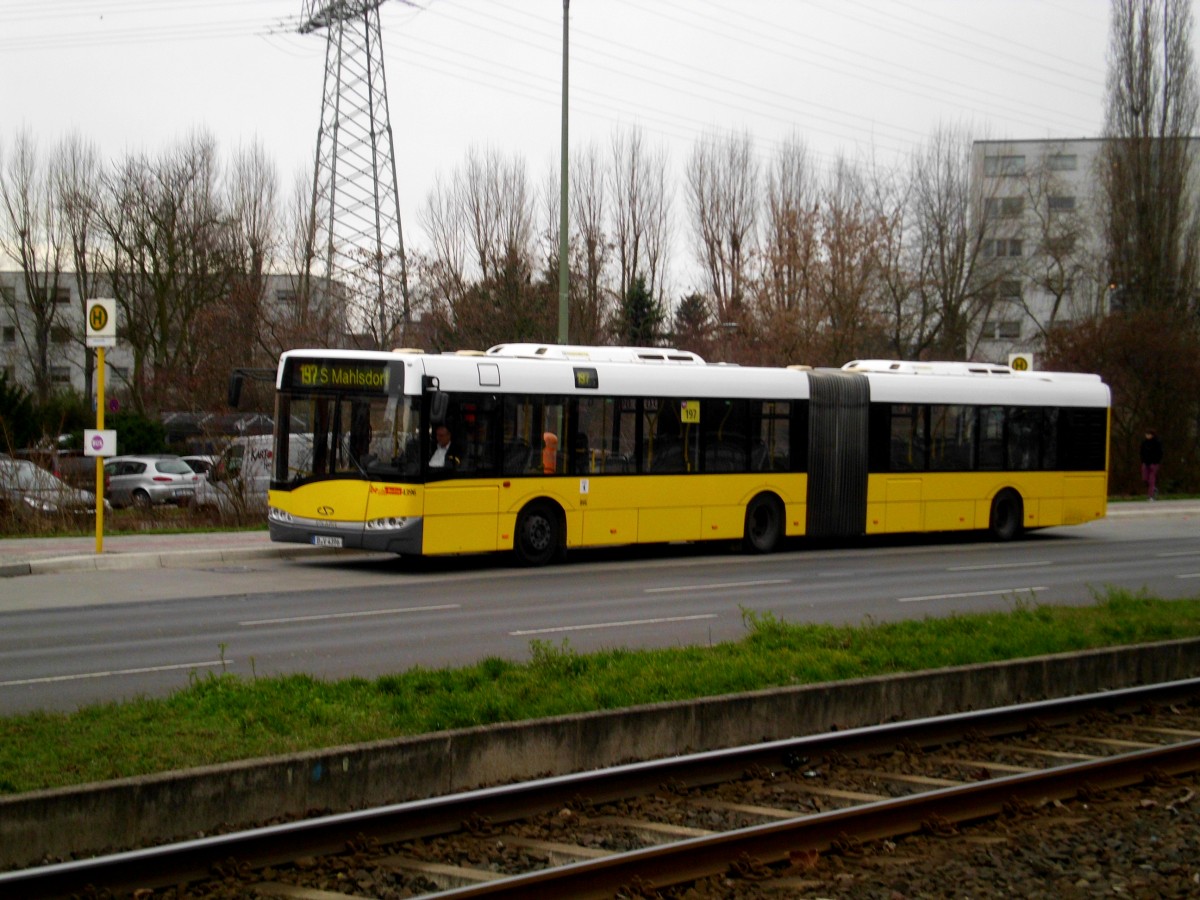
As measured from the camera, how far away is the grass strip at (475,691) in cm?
778

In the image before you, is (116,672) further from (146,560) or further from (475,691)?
(146,560)

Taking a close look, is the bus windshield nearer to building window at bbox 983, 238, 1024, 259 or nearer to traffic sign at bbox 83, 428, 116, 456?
traffic sign at bbox 83, 428, 116, 456

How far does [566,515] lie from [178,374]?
25.1 meters

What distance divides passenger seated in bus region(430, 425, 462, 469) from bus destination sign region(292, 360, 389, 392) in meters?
0.98

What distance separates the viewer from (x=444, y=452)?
766 inches

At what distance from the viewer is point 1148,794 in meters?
8.19

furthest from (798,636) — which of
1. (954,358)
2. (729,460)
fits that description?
(954,358)

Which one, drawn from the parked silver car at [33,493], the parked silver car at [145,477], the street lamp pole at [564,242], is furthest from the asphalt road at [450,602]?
the parked silver car at [145,477]

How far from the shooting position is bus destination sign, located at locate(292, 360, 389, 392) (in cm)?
1956

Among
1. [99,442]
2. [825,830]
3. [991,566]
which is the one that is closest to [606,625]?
[825,830]

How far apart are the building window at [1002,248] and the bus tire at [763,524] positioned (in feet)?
119

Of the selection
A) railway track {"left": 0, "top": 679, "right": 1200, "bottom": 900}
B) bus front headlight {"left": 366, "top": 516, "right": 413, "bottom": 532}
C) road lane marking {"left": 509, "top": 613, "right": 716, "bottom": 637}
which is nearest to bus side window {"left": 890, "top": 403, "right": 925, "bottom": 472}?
bus front headlight {"left": 366, "top": 516, "right": 413, "bottom": 532}

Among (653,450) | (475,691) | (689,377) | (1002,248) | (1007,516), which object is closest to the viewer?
(475,691)

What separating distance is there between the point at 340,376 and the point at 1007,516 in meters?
14.1
